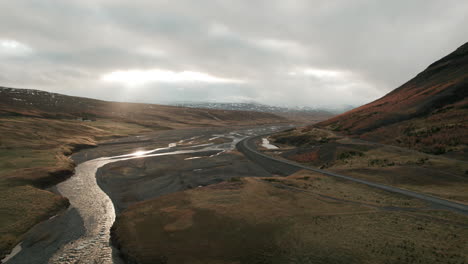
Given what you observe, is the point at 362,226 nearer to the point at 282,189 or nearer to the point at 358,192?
the point at 358,192

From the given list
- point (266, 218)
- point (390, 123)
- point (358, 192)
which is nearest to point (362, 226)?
point (266, 218)

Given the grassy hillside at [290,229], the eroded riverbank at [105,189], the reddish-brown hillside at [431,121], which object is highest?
the reddish-brown hillside at [431,121]

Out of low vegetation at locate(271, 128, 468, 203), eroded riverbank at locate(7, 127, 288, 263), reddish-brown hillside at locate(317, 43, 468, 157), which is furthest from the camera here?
reddish-brown hillside at locate(317, 43, 468, 157)

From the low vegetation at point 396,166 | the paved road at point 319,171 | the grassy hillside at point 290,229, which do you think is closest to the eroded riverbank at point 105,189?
the grassy hillside at point 290,229

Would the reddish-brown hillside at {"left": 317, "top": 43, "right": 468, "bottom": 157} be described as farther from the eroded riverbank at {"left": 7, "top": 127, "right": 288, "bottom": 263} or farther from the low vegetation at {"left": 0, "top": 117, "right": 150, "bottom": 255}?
the low vegetation at {"left": 0, "top": 117, "right": 150, "bottom": 255}

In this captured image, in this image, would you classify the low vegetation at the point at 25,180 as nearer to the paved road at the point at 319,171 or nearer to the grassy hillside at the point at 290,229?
the grassy hillside at the point at 290,229

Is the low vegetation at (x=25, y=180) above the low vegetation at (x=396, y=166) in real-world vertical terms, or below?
below

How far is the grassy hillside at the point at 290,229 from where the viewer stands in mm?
21062

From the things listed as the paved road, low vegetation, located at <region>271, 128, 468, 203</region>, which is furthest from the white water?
low vegetation, located at <region>271, 128, 468, 203</region>

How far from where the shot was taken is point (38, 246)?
2608 cm

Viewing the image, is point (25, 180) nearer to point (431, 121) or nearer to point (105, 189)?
point (105, 189)

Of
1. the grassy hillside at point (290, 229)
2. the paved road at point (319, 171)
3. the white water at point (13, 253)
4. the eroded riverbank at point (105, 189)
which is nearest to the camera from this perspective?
the grassy hillside at point (290, 229)

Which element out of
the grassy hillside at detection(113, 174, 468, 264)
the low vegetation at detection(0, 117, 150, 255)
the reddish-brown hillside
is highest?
the reddish-brown hillside

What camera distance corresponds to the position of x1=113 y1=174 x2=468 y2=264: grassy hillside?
21062 mm
